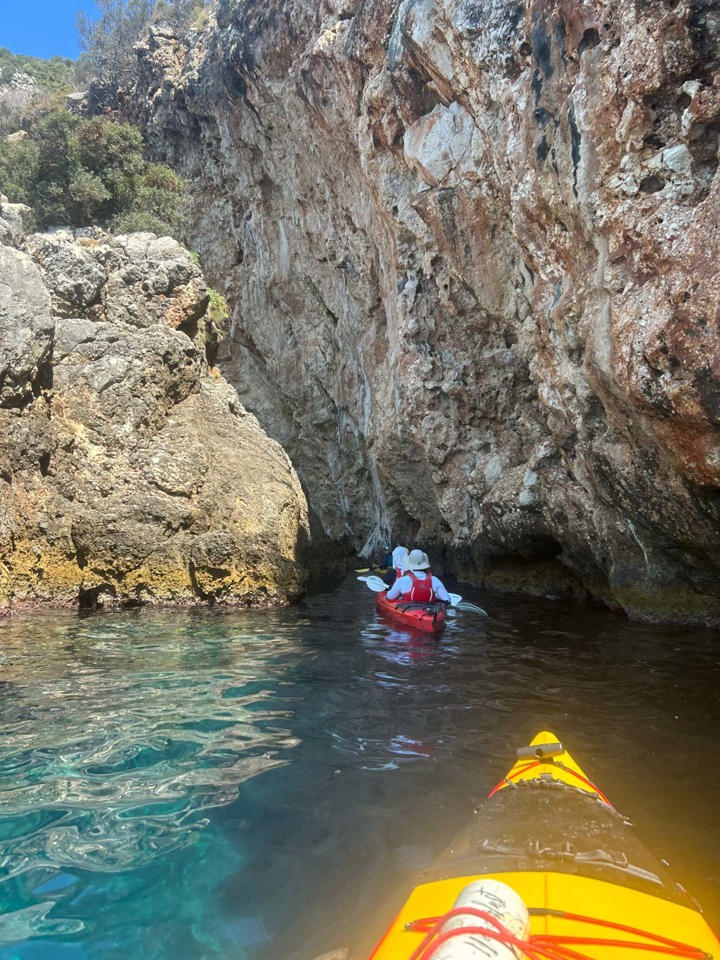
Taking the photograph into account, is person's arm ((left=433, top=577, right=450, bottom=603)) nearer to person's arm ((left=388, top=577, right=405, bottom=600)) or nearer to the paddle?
the paddle

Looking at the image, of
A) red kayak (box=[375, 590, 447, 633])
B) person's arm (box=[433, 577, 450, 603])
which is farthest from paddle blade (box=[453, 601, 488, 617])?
red kayak (box=[375, 590, 447, 633])

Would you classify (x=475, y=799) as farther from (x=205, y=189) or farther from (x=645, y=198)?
(x=205, y=189)

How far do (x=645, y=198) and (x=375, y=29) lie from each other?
10.1m

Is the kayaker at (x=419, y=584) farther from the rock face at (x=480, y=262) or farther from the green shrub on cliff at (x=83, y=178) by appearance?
the green shrub on cliff at (x=83, y=178)

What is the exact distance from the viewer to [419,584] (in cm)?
1054

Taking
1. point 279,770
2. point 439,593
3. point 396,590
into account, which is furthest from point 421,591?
point 279,770

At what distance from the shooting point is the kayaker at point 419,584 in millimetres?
10539

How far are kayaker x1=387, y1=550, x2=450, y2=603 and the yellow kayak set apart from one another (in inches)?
262

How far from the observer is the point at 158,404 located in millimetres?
12461

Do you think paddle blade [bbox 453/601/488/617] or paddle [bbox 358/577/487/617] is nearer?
paddle [bbox 358/577/487/617]

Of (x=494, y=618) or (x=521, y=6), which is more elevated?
(x=521, y=6)

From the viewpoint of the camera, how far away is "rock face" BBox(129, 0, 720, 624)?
689 cm

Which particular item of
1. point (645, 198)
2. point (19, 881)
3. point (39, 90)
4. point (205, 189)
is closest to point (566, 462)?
point (645, 198)

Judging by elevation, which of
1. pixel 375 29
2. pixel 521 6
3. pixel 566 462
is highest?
pixel 375 29
